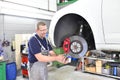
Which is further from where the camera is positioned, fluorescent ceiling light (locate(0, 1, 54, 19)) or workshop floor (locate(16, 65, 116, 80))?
fluorescent ceiling light (locate(0, 1, 54, 19))

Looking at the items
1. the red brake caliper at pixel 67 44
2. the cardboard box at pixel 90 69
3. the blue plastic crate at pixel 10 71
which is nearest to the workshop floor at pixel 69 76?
the cardboard box at pixel 90 69

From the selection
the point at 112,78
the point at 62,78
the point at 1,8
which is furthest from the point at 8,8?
the point at 112,78

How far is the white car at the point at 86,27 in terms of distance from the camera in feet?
6.04

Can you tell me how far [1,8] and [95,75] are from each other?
2.97 meters

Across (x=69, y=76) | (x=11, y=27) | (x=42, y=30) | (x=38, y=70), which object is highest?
(x=11, y=27)

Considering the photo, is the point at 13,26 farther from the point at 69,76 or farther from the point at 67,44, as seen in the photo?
the point at 67,44

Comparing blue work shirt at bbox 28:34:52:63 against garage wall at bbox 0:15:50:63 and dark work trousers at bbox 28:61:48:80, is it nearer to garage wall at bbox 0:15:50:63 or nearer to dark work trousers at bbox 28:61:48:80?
dark work trousers at bbox 28:61:48:80

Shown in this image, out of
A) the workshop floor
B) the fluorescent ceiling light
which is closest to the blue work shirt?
the workshop floor

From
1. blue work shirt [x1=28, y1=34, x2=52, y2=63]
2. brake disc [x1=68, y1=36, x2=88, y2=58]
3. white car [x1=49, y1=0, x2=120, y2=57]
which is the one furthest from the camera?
brake disc [x1=68, y1=36, x2=88, y2=58]

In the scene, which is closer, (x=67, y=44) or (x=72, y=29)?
(x=67, y=44)

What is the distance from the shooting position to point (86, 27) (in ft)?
8.39

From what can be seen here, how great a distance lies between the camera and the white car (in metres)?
1.84

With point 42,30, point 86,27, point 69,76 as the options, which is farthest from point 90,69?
point 42,30

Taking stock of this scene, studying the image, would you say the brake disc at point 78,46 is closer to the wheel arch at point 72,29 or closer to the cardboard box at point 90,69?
the wheel arch at point 72,29
